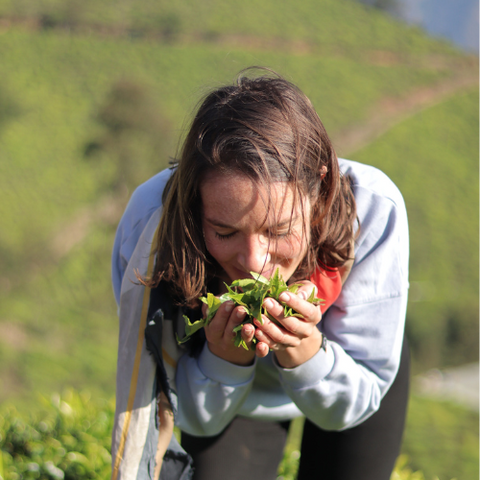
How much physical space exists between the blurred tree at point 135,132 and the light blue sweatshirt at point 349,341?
1914cm

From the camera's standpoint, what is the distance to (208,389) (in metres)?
1.88

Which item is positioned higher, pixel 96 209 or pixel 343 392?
pixel 343 392

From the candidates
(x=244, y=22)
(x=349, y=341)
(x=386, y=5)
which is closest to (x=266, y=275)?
(x=349, y=341)

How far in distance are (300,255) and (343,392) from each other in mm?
514

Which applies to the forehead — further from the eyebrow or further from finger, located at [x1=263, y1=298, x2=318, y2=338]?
finger, located at [x1=263, y1=298, x2=318, y2=338]

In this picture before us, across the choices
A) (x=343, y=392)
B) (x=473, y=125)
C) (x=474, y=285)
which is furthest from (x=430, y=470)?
(x=473, y=125)

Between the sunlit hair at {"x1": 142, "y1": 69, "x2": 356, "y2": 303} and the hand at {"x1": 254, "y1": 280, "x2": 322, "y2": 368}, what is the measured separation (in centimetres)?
23

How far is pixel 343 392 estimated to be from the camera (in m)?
1.82

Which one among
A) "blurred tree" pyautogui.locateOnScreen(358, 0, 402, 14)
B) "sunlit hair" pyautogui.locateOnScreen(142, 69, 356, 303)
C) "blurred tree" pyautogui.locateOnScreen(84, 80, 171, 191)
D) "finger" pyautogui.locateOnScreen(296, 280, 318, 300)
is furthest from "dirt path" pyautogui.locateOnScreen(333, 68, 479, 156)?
"finger" pyautogui.locateOnScreen(296, 280, 318, 300)

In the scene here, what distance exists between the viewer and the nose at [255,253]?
62.0 inches

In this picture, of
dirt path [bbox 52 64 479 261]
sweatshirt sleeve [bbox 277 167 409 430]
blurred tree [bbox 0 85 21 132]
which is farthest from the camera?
blurred tree [bbox 0 85 21 132]

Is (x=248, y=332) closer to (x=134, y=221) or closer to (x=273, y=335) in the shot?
(x=273, y=335)

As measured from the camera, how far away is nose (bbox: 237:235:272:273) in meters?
1.57

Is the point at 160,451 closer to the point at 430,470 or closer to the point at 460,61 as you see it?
the point at 430,470
